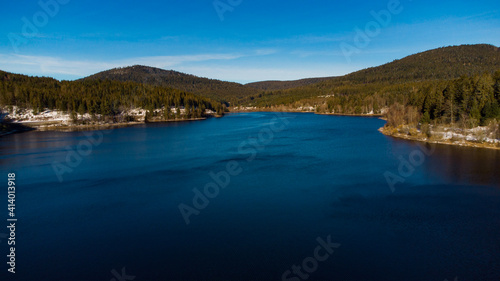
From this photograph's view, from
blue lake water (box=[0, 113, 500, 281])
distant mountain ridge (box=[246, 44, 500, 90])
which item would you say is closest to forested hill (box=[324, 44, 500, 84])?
distant mountain ridge (box=[246, 44, 500, 90])

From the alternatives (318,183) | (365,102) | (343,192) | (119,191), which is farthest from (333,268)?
(365,102)

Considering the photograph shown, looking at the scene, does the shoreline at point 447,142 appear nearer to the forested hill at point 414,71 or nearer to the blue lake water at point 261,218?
the blue lake water at point 261,218

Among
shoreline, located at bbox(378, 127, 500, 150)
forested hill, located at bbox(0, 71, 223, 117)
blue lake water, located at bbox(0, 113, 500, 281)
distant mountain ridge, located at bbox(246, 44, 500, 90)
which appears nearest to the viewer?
blue lake water, located at bbox(0, 113, 500, 281)

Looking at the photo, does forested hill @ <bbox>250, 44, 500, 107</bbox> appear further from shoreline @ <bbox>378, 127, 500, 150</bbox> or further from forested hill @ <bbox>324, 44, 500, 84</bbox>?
shoreline @ <bbox>378, 127, 500, 150</bbox>

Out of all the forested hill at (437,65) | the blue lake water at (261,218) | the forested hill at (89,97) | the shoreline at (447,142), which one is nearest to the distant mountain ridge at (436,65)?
the forested hill at (437,65)

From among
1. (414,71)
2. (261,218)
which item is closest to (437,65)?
(414,71)

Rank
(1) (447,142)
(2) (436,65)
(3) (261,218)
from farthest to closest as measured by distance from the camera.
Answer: (2) (436,65), (1) (447,142), (3) (261,218)

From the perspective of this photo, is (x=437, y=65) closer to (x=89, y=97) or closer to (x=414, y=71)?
(x=414, y=71)

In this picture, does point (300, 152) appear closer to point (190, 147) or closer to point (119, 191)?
point (190, 147)
